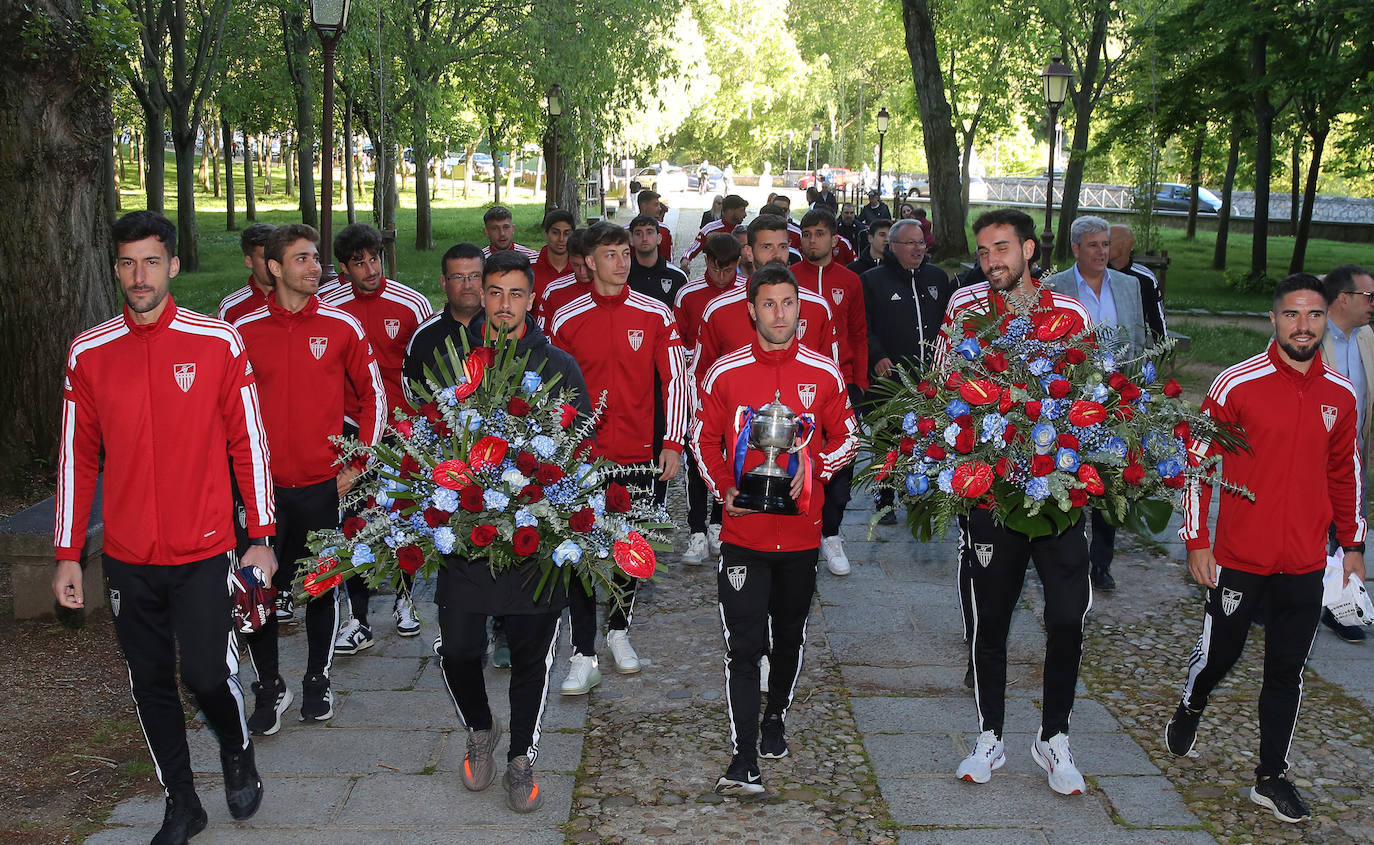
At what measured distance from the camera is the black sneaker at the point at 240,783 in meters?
5.16

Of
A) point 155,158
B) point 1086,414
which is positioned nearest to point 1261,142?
point 155,158

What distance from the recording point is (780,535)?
5.35 metres

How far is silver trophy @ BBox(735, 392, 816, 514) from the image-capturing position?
4.98 meters

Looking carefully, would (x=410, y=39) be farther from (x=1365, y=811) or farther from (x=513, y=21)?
(x=1365, y=811)

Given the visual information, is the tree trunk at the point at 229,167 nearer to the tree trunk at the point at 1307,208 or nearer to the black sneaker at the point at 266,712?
the tree trunk at the point at 1307,208

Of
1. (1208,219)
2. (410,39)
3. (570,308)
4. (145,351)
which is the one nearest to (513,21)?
(410,39)

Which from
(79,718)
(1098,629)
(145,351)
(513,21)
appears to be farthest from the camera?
(513,21)

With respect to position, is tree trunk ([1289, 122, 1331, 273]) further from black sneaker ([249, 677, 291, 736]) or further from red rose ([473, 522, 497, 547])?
red rose ([473, 522, 497, 547])

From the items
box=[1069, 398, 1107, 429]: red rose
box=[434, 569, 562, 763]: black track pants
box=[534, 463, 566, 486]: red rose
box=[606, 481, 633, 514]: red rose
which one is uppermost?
box=[1069, 398, 1107, 429]: red rose

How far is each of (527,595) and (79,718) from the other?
286cm

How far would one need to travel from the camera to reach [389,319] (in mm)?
7656

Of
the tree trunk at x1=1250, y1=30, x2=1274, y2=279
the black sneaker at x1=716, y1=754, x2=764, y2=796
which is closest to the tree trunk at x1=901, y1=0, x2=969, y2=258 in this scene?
the tree trunk at x1=1250, y1=30, x2=1274, y2=279

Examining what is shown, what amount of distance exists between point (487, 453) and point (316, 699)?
7.29ft

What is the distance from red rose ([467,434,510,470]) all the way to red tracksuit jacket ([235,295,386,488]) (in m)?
1.62
